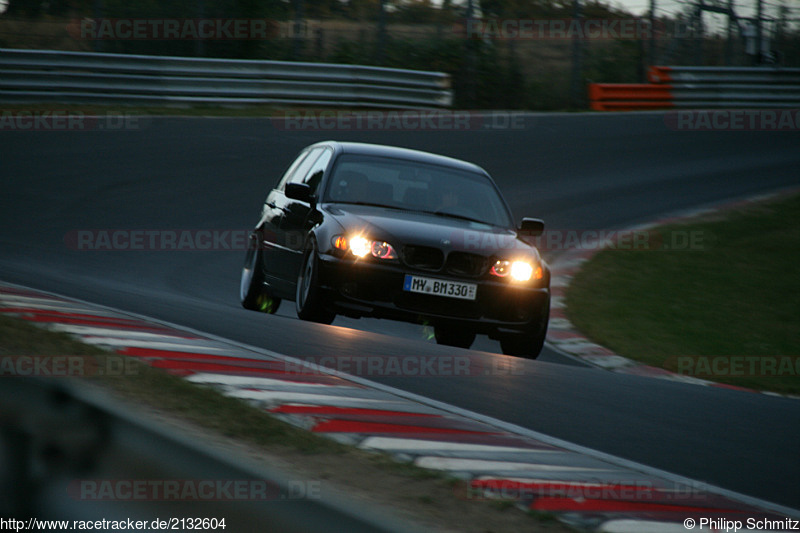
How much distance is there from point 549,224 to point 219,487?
14.0 metres

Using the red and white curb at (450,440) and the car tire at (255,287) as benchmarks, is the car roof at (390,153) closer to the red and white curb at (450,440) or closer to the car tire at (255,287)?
the car tire at (255,287)

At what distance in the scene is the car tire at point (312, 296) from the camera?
7.64 m

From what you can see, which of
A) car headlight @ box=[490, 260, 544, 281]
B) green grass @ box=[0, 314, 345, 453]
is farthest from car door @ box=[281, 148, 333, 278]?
green grass @ box=[0, 314, 345, 453]

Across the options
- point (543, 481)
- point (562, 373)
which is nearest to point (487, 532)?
point (543, 481)

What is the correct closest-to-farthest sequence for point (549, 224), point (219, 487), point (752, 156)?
point (219, 487) → point (549, 224) → point (752, 156)

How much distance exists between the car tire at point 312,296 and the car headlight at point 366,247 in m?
0.24

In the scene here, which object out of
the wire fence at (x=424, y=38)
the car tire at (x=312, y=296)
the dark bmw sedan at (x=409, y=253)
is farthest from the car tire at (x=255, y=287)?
the wire fence at (x=424, y=38)

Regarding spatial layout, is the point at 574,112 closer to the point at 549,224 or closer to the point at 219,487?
the point at 549,224

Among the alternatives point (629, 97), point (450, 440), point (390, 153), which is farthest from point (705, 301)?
point (629, 97)

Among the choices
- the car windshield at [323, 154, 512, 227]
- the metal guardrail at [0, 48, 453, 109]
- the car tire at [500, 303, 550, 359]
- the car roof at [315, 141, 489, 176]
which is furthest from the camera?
the metal guardrail at [0, 48, 453, 109]

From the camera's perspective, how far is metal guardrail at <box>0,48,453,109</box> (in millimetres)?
18750

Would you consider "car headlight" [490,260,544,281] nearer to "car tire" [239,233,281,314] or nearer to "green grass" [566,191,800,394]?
"green grass" [566,191,800,394]

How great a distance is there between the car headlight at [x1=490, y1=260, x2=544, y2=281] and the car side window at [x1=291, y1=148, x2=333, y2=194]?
1822 mm

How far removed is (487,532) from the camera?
312 cm
